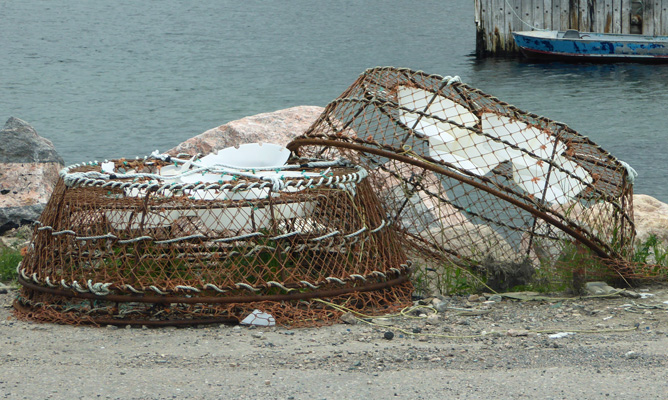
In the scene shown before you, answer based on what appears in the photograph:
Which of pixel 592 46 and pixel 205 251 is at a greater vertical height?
pixel 205 251

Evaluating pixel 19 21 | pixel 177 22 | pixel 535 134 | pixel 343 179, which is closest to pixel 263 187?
pixel 343 179

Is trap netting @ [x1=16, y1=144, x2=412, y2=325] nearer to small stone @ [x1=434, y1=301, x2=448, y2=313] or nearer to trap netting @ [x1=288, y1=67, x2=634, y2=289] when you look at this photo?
small stone @ [x1=434, y1=301, x2=448, y2=313]

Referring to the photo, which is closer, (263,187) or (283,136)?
(263,187)

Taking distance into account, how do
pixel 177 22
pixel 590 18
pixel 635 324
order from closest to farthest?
1. pixel 635 324
2. pixel 590 18
3. pixel 177 22

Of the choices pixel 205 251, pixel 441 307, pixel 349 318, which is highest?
pixel 205 251

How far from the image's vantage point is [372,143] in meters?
6.71

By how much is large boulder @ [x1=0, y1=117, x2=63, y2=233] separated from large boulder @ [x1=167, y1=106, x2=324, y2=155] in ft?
5.29

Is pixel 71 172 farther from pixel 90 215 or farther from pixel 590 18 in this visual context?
pixel 590 18

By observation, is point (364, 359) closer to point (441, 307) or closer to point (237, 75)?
point (441, 307)

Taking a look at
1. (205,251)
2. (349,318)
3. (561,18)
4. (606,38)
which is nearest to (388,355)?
(349,318)

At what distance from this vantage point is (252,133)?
11.0m

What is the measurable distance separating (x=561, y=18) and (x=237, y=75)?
11.3 metres

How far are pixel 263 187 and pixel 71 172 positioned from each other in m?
1.75

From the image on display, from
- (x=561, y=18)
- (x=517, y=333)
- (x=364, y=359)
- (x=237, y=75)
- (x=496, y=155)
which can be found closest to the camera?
(x=364, y=359)
